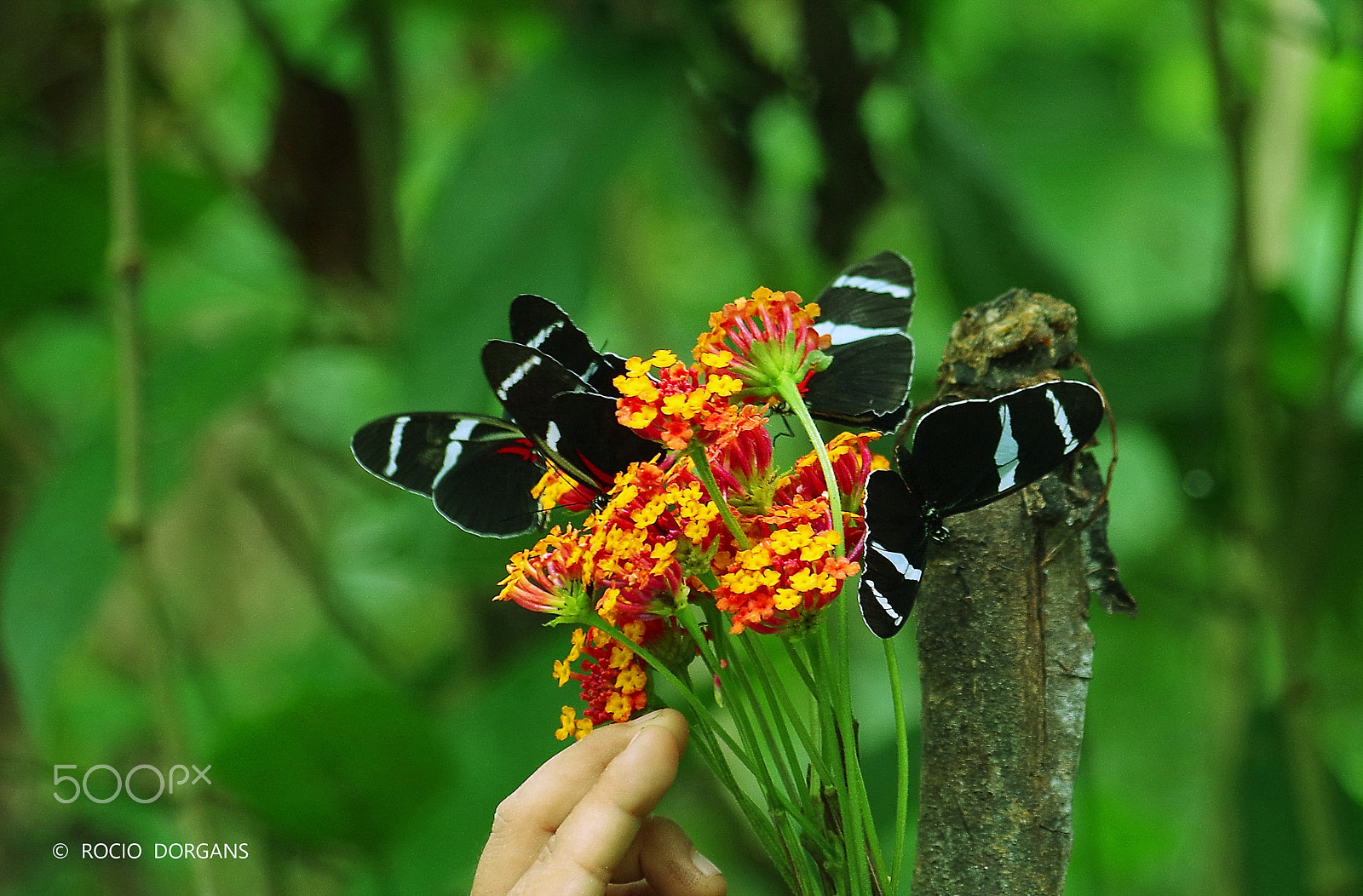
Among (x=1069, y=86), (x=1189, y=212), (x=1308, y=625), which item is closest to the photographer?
(x=1308, y=625)

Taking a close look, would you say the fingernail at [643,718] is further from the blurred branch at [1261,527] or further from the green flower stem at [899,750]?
the blurred branch at [1261,527]

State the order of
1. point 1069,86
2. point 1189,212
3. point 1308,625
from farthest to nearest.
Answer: point 1189,212 → point 1069,86 → point 1308,625

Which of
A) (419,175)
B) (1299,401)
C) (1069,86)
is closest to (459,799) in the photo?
(1299,401)

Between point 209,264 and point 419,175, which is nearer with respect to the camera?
point 209,264

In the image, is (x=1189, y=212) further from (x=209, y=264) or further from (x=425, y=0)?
(x=209, y=264)

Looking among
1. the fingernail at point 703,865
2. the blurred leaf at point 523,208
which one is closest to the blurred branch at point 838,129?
the blurred leaf at point 523,208

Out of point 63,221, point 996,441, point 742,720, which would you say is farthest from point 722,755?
point 63,221

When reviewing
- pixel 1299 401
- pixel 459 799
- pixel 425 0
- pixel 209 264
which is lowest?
pixel 459 799
